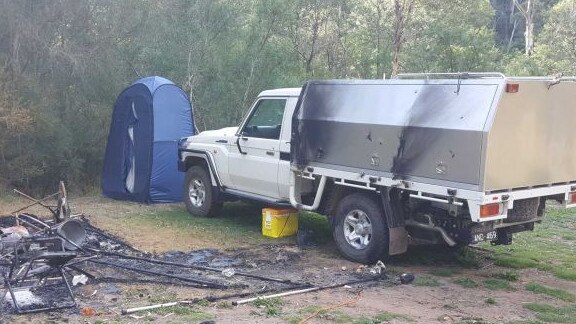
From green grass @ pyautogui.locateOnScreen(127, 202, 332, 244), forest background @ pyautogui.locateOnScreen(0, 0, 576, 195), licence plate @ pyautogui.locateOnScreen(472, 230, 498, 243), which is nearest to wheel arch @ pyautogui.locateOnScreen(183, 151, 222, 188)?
green grass @ pyautogui.locateOnScreen(127, 202, 332, 244)

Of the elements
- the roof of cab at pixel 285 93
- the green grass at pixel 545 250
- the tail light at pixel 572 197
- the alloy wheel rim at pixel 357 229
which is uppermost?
the roof of cab at pixel 285 93

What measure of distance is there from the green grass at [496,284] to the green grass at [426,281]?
0.55 meters

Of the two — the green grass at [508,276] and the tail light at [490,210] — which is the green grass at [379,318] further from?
the green grass at [508,276]

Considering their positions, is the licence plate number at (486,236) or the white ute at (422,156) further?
the licence plate number at (486,236)

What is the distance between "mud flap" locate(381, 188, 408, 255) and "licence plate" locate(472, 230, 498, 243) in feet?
2.75

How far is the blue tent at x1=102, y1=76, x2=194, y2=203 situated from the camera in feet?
42.8

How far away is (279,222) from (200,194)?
204 cm

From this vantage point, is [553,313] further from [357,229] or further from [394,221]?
[357,229]

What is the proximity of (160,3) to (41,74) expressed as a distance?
314cm

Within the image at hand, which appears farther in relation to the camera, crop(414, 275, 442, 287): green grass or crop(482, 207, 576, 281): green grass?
crop(482, 207, 576, 281): green grass

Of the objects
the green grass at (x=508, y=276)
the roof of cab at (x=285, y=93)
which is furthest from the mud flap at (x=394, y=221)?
the roof of cab at (x=285, y=93)

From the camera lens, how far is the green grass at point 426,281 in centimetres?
771

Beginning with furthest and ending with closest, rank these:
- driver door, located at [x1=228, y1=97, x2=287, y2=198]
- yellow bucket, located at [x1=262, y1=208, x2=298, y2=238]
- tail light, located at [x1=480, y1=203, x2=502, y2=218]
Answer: yellow bucket, located at [x1=262, y1=208, x2=298, y2=238] < driver door, located at [x1=228, y1=97, x2=287, y2=198] < tail light, located at [x1=480, y1=203, x2=502, y2=218]

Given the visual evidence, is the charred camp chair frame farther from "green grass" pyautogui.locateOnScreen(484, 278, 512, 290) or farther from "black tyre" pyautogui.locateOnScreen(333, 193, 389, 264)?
"green grass" pyautogui.locateOnScreen(484, 278, 512, 290)
